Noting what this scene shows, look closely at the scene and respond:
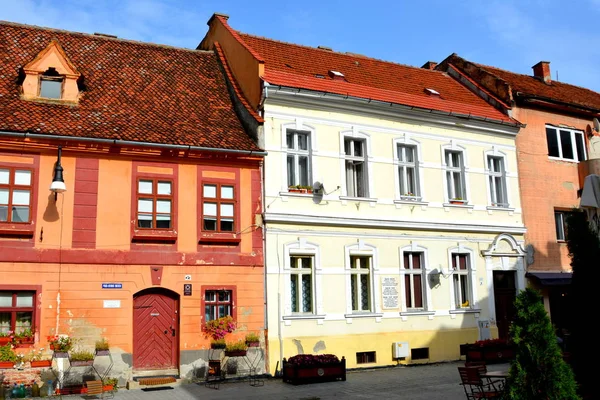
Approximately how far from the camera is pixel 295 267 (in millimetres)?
18094

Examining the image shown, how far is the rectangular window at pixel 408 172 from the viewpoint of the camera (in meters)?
20.4

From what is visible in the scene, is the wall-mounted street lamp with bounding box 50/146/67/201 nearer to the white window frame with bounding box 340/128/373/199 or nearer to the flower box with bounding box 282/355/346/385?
the flower box with bounding box 282/355/346/385

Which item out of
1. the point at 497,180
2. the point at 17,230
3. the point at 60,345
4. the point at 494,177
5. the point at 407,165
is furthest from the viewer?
the point at 497,180

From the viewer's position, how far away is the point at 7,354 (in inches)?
546

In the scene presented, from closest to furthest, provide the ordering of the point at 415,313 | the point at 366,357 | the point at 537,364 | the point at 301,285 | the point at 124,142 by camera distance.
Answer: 1. the point at 537,364
2. the point at 124,142
3. the point at 301,285
4. the point at 366,357
5. the point at 415,313

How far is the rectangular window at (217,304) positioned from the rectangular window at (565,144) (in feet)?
46.6

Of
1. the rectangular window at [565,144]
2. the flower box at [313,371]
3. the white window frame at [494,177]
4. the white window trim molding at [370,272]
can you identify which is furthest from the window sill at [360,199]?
the rectangular window at [565,144]

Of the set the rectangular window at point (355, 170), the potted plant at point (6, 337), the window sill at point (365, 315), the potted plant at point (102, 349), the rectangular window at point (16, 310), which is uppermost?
the rectangular window at point (355, 170)

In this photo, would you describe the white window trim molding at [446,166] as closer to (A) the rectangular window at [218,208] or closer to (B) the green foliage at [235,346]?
(A) the rectangular window at [218,208]

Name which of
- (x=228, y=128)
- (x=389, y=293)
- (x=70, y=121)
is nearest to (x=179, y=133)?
(x=228, y=128)

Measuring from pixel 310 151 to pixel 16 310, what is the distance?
912cm

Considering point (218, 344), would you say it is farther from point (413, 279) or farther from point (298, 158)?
point (413, 279)

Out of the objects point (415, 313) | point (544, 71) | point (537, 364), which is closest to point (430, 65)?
point (544, 71)

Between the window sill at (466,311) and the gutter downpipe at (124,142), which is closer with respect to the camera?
the gutter downpipe at (124,142)
